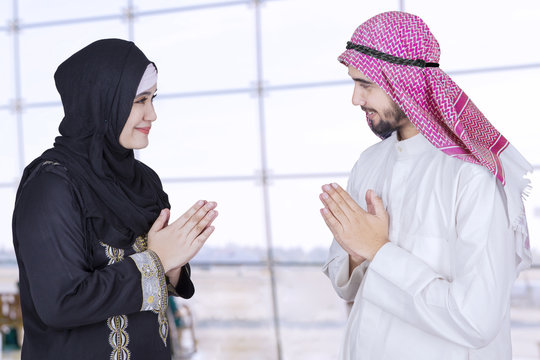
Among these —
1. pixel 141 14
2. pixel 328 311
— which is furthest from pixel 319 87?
pixel 328 311

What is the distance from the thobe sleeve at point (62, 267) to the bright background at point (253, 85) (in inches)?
115

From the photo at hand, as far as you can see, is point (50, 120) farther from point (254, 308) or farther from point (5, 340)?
point (254, 308)

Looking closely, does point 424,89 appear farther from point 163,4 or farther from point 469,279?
point 163,4

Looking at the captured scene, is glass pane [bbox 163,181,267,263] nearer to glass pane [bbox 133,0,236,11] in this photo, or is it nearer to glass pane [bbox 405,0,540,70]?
glass pane [bbox 133,0,236,11]

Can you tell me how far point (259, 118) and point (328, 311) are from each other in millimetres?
7679

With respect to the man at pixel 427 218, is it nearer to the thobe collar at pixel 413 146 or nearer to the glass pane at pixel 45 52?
the thobe collar at pixel 413 146

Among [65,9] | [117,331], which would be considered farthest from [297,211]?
[117,331]

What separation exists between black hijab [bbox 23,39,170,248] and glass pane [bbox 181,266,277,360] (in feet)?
9.92

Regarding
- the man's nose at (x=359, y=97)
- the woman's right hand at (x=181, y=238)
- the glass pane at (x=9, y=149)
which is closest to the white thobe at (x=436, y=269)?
the man's nose at (x=359, y=97)

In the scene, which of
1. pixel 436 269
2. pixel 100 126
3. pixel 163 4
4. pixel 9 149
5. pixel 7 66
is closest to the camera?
pixel 436 269

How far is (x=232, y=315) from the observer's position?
10344 millimetres

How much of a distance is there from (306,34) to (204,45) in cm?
102

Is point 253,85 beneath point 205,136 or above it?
above

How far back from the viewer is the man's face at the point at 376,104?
164 cm
